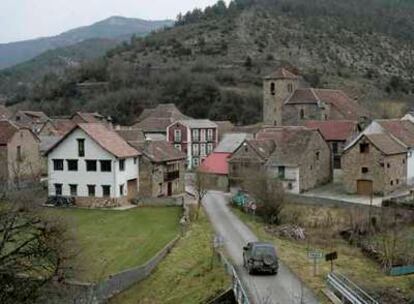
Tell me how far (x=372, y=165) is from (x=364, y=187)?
5.78ft

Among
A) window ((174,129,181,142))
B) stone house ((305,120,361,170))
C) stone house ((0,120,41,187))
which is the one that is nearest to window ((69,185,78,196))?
stone house ((0,120,41,187))

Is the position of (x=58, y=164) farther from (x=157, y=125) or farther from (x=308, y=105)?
(x=308, y=105)

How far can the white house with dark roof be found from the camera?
47.9 m

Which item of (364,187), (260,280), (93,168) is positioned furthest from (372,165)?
(260,280)

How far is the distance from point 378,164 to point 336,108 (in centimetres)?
2110

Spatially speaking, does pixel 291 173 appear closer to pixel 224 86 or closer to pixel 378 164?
pixel 378 164

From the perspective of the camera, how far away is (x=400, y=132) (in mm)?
54469

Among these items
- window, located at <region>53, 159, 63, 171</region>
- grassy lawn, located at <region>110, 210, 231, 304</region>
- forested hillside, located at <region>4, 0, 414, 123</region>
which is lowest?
grassy lawn, located at <region>110, 210, 231, 304</region>

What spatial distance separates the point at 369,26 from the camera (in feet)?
451

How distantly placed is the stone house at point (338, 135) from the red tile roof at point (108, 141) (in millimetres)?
17540

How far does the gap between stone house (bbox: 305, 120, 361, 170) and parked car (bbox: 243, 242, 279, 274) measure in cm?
3092

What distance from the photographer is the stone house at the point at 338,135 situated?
57656 millimetres

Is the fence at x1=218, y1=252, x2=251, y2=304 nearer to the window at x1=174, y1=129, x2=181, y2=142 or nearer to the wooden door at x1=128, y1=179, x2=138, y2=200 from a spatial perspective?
the wooden door at x1=128, y1=179, x2=138, y2=200

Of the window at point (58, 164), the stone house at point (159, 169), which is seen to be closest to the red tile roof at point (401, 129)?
the stone house at point (159, 169)
